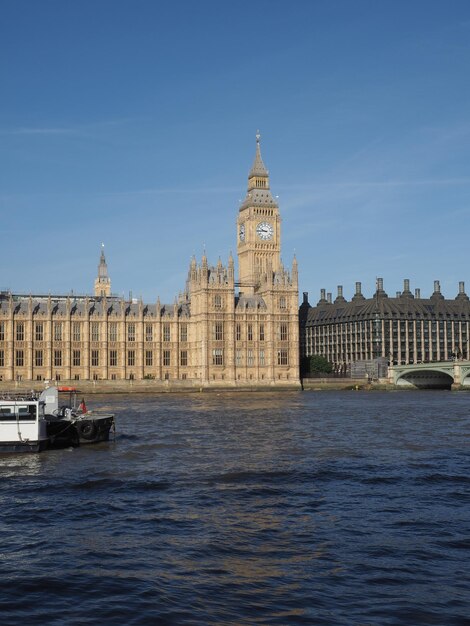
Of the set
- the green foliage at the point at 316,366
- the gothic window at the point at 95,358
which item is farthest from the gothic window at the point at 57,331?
the green foliage at the point at 316,366

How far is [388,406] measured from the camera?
3698 inches

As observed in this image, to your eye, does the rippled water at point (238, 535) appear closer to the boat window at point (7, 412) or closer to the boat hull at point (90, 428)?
the boat hull at point (90, 428)

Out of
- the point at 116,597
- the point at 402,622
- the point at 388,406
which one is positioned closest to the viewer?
the point at 402,622

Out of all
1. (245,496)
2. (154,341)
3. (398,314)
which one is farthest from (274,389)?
(245,496)

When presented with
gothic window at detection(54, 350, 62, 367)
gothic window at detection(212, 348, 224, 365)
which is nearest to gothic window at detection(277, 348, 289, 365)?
gothic window at detection(212, 348, 224, 365)

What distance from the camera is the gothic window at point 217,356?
138m

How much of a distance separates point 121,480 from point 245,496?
6.88m

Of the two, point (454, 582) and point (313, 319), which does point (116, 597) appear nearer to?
point (454, 582)

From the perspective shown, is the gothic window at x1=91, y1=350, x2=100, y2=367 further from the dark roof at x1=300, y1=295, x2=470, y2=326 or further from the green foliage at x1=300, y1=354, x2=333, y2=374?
the dark roof at x1=300, y1=295, x2=470, y2=326

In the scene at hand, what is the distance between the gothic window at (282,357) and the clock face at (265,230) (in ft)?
100

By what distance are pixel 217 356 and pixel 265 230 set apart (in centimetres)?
3694

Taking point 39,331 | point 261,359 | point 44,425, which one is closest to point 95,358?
point 39,331

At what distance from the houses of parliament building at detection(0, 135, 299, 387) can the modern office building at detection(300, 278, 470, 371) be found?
2680cm

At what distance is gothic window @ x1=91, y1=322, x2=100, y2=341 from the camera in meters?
135
